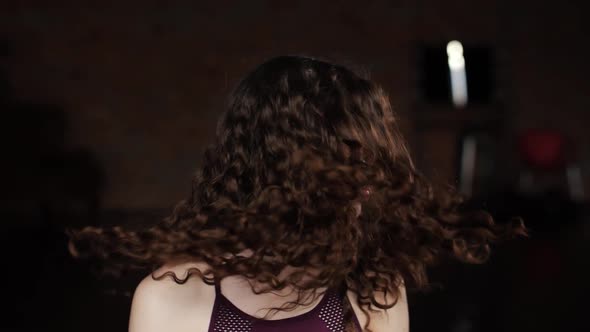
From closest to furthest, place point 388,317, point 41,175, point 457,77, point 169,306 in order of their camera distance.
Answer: point 169,306 → point 388,317 → point 41,175 → point 457,77

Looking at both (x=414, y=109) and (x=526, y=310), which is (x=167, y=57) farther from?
(x=526, y=310)

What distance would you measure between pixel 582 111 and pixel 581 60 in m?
0.46

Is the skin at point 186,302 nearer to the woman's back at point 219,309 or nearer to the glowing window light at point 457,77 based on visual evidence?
the woman's back at point 219,309

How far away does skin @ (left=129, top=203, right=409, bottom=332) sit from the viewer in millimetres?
897

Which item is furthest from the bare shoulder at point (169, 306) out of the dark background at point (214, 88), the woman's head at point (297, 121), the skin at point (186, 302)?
the dark background at point (214, 88)

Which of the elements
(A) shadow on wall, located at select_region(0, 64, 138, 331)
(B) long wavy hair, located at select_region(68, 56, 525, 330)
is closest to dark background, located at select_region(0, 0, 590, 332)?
(A) shadow on wall, located at select_region(0, 64, 138, 331)

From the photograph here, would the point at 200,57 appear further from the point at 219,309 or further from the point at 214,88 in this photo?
Result: the point at 219,309

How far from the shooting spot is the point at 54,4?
616cm

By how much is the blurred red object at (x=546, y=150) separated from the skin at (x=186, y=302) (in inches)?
217

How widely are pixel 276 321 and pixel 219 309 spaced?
7cm

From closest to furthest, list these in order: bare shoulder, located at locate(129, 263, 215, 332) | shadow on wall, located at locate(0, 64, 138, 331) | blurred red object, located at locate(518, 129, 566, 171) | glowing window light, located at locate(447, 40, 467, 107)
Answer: bare shoulder, located at locate(129, 263, 215, 332) < shadow on wall, located at locate(0, 64, 138, 331) < blurred red object, located at locate(518, 129, 566, 171) < glowing window light, located at locate(447, 40, 467, 107)

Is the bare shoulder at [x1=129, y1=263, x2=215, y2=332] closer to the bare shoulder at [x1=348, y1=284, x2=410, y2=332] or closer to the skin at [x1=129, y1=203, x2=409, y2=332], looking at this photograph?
the skin at [x1=129, y1=203, x2=409, y2=332]

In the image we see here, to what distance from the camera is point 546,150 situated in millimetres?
6117

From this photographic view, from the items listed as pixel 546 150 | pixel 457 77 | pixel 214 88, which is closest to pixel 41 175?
pixel 214 88
